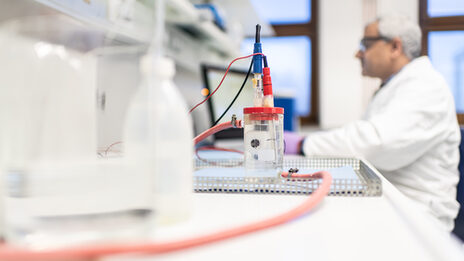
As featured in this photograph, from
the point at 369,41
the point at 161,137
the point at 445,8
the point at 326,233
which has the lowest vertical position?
the point at 326,233

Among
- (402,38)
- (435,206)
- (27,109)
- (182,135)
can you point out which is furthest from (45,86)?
(402,38)

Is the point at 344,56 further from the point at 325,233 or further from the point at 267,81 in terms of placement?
the point at 325,233

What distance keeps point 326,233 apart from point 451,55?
3439 mm

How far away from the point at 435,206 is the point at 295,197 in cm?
97

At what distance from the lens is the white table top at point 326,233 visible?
0.29 meters

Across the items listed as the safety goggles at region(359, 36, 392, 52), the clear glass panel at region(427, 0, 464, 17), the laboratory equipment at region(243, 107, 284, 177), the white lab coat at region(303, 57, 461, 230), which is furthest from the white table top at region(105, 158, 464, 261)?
the clear glass panel at region(427, 0, 464, 17)

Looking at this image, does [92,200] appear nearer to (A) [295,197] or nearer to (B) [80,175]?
(B) [80,175]

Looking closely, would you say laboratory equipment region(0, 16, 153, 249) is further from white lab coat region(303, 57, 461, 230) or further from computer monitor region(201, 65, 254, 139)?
white lab coat region(303, 57, 461, 230)

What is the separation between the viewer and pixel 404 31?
5.14 feet

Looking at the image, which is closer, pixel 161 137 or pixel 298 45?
pixel 161 137

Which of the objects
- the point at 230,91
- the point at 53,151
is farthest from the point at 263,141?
the point at 53,151

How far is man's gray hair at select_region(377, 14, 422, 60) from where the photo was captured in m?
1.57

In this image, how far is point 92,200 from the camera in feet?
1.06

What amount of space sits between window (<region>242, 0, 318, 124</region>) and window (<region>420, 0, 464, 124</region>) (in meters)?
1.01
